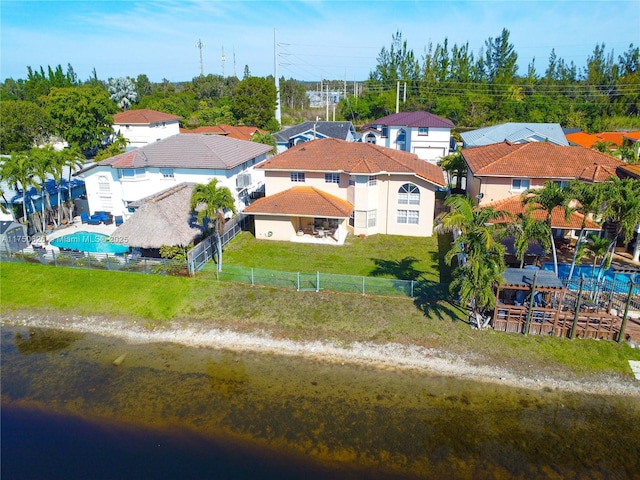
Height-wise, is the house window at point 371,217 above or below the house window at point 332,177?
below

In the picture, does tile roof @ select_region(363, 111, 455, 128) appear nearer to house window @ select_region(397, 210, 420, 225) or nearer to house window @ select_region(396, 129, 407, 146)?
house window @ select_region(396, 129, 407, 146)

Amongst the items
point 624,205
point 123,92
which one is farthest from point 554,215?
point 123,92

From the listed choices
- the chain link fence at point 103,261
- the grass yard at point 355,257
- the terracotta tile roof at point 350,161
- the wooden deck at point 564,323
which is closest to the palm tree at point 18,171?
the chain link fence at point 103,261

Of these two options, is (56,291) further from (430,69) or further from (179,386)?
(430,69)

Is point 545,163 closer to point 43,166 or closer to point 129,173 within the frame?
point 129,173

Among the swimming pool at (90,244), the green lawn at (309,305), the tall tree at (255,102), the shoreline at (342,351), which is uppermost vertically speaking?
the tall tree at (255,102)

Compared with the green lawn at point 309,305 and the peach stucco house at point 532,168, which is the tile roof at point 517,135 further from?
the green lawn at point 309,305

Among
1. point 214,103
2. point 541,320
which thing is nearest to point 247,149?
point 541,320
